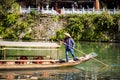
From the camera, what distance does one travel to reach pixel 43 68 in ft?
69.7

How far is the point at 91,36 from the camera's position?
42.9 meters

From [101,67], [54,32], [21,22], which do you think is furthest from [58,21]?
[101,67]

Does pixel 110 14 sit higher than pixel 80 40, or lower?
higher

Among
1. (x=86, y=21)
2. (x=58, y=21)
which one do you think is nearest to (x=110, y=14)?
(x=86, y=21)

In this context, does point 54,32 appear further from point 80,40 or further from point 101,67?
point 101,67

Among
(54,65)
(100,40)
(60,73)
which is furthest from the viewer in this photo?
(100,40)

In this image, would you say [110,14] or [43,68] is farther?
[110,14]

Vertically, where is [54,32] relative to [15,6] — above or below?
below

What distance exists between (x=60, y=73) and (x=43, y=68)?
1.56m

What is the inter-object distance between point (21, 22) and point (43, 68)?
2391cm

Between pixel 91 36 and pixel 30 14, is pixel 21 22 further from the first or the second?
pixel 91 36

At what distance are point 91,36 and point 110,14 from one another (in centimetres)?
330

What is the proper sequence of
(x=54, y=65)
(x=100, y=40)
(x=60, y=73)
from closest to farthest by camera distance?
(x=60, y=73), (x=54, y=65), (x=100, y=40)

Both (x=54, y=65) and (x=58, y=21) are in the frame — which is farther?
(x=58, y=21)
